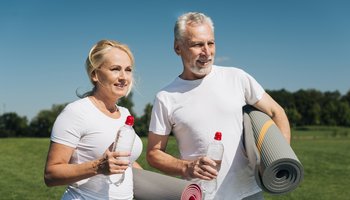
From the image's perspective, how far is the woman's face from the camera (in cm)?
354

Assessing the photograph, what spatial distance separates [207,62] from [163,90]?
49 centimetres

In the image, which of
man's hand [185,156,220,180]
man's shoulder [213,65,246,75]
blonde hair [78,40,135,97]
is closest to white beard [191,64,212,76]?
man's shoulder [213,65,246,75]

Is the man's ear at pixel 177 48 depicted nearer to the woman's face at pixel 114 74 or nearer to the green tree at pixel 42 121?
the woman's face at pixel 114 74

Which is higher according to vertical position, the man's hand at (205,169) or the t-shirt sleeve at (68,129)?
the t-shirt sleeve at (68,129)

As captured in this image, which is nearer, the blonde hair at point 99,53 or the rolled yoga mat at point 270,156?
the blonde hair at point 99,53

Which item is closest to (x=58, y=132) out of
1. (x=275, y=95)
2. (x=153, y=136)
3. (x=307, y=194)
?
(x=153, y=136)

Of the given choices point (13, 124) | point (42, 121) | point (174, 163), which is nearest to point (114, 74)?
point (174, 163)

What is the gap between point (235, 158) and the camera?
4199 mm

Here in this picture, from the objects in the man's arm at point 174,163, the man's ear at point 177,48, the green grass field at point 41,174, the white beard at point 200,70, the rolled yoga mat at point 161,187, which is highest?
the man's ear at point 177,48

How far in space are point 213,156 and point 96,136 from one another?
1.03 m

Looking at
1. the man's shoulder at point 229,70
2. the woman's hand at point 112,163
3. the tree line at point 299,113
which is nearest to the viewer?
the woman's hand at point 112,163

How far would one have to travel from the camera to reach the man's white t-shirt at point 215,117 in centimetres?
414

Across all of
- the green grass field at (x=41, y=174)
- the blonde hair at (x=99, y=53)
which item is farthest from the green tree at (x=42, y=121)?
the blonde hair at (x=99, y=53)

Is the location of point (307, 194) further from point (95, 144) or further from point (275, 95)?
point (275, 95)
